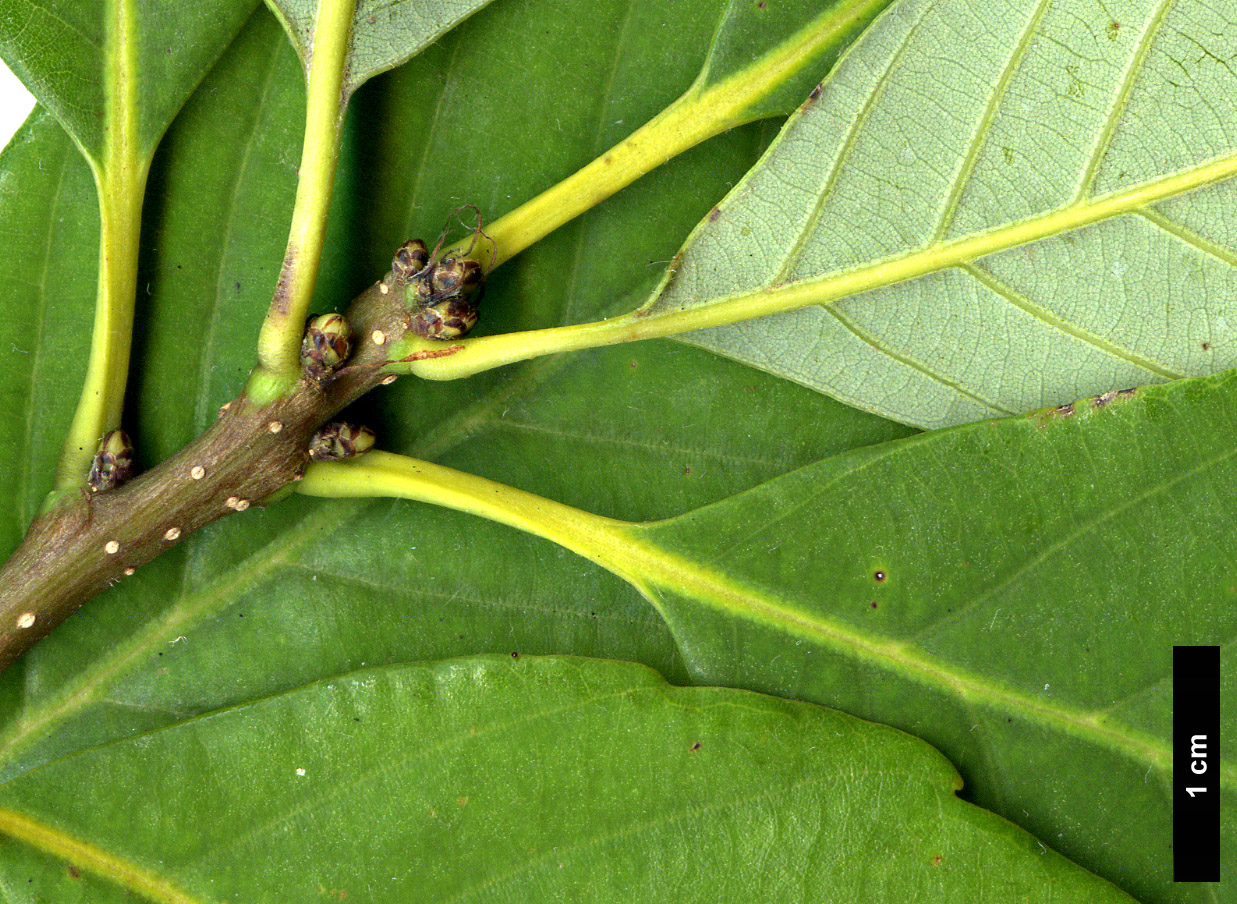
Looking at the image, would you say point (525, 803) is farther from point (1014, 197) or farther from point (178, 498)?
point (1014, 197)

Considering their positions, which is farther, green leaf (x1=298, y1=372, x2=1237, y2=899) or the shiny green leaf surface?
the shiny green leaf surface

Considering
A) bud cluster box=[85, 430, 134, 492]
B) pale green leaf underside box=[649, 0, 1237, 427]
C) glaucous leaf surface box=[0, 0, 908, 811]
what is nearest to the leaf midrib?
pale green leaf underside box=[649, 0, 1237, 427]

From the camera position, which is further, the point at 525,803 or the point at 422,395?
the point at 422,395

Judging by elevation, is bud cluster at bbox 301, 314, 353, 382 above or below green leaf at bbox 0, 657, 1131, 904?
above

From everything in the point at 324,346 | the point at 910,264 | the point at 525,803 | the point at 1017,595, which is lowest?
the point at 525,803

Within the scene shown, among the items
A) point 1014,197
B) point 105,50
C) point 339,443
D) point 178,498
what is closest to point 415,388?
point 339,443

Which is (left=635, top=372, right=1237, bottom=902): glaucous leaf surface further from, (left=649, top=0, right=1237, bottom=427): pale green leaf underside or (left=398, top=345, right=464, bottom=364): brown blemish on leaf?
(left=398, top=345, right=464, bottom=364): brown blemish on leaf
